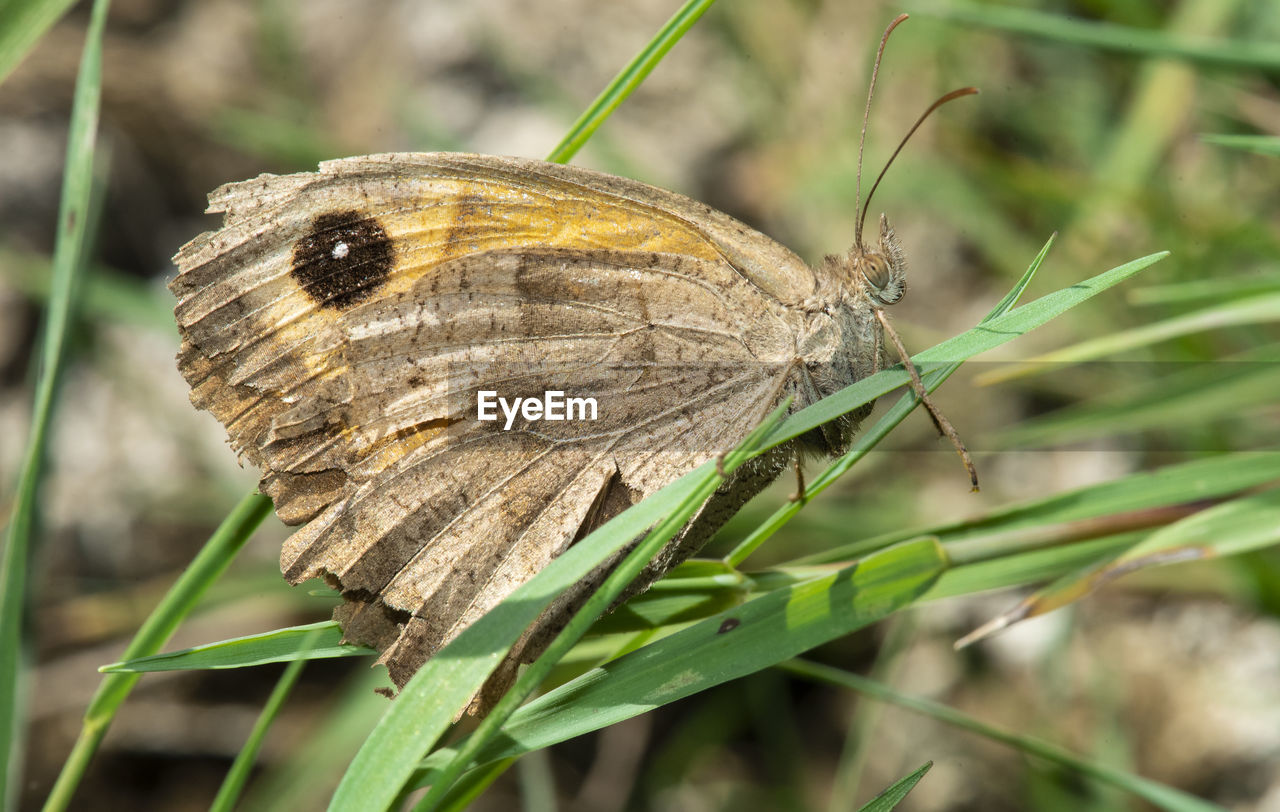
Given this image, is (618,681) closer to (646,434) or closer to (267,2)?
(646,434)

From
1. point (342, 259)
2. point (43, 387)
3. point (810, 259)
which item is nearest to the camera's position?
point (43, 387)

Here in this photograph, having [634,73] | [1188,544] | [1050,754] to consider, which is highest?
[634,73]

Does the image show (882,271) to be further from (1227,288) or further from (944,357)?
(1227,288)

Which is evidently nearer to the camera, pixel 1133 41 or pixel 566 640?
pixel 566 640

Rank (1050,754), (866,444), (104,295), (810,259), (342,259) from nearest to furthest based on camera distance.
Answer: (866,444) → (1050,754) → (342,259) → (104,295) → (810,259)

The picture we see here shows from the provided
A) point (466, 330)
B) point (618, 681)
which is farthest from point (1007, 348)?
point (618, 681)

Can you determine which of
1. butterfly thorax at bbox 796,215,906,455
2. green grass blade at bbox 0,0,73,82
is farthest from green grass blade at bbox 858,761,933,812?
green grass blade at bbox 0,0,73,82

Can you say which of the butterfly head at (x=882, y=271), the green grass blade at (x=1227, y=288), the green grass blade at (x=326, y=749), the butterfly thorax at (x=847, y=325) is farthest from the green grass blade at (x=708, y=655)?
the green grass blade at (x=326, y=749)

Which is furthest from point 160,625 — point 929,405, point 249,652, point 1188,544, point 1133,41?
point 1133,41
